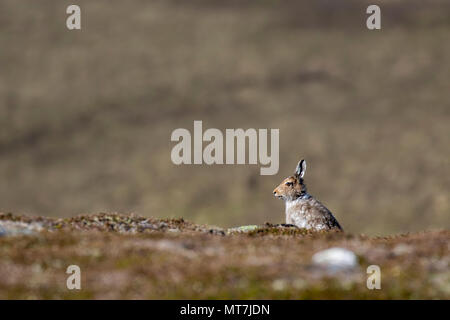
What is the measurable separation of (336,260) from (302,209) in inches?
496

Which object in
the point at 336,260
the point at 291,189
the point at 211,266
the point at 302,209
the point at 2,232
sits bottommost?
the point at 211,266

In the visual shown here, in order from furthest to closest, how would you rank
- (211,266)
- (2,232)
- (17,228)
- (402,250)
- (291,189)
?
(291,189) < (17,228) < (2,232) < (402,250) < (211,266)

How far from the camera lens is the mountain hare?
37.2 metres

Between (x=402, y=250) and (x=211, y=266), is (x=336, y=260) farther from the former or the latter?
(x=211, y=266)

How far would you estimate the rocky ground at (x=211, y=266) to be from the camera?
23391 mm

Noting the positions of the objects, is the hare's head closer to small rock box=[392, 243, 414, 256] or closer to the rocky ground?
the rocky ground

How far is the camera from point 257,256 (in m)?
26.7

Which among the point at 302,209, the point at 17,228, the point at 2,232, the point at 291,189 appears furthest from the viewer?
the point at 291,189

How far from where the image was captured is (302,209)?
3803 centimetres

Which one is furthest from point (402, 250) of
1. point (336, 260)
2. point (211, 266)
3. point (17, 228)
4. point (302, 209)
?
A: point (17, 228)

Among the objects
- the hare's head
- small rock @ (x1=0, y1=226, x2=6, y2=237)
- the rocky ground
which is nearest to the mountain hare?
the hare's head
